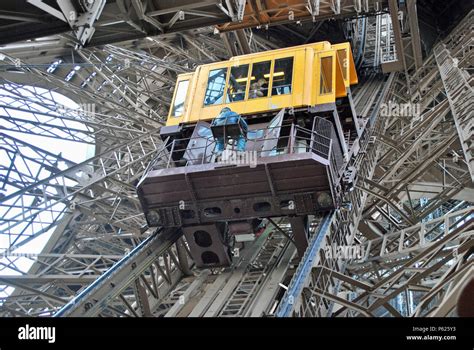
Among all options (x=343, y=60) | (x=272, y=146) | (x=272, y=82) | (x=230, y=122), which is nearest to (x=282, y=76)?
(x=272, y=82)

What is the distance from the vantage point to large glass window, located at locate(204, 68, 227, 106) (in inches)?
564

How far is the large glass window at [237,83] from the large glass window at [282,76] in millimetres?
653

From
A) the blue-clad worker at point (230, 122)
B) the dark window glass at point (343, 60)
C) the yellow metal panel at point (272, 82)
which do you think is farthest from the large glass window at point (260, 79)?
the dark window glass at point (343, 60)

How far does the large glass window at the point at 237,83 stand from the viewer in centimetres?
1427

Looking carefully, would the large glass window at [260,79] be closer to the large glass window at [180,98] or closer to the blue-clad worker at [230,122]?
the large glass window at [180,98]

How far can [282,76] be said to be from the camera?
14.2 metres

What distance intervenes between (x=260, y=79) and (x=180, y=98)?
182cm

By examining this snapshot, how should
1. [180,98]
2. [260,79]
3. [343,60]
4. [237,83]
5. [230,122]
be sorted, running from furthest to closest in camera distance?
[343,60]
[180,98]
[237,83]
[260,79]
[230,122]

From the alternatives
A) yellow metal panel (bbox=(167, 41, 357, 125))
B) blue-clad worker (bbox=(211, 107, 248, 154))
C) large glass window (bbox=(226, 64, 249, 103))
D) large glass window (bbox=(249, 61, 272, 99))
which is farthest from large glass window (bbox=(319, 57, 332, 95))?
blue-clad worker (bbox=(211, 107, 248, 154))

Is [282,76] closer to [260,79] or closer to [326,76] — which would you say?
[260,79]

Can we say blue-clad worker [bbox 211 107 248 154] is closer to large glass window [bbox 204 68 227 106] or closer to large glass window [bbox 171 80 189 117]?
Result: large glass window [bbox 204 68 227 106]

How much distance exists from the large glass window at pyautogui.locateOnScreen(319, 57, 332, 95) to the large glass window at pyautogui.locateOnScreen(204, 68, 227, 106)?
211 cm

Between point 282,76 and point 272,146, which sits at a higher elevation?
point 282,76
